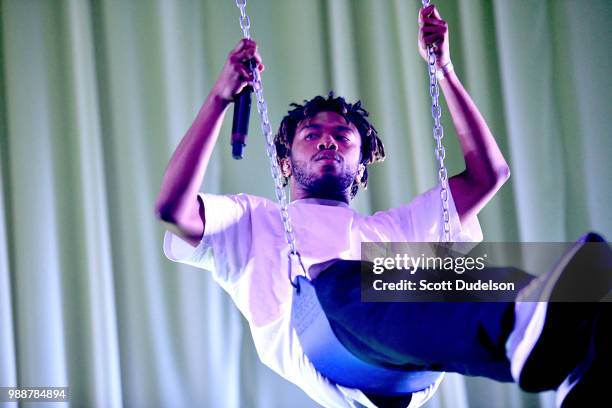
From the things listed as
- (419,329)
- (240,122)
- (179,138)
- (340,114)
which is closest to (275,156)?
(240,122)

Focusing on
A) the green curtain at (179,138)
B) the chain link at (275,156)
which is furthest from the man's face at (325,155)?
the green curtain at (179,138)

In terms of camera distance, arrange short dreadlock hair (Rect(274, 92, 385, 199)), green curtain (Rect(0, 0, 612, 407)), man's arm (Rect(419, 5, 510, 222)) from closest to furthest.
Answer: man's arm (Rect(419, 5, 510, 222)) < short dreadlock hair (Rect(274, 92, 385, 199)) < green curtain (Rect(0, 0, 612, 407))

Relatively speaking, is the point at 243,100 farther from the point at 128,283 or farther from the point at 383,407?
the point at 128,283

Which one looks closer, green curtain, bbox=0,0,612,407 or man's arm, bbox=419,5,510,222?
man's arm, bbox=419,5,510,222

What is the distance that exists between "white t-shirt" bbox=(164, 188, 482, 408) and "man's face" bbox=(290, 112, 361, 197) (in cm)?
5

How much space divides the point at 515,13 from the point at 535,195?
0.70m

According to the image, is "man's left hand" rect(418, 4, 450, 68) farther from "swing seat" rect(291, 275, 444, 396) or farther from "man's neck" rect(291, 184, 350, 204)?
"swing seat" rect(291, 275, 444, 396)

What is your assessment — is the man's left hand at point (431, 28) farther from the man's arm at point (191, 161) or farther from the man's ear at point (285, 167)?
the man's ear at point (285, 167)

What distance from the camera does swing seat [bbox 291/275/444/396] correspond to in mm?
1281

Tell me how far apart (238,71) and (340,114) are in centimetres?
46

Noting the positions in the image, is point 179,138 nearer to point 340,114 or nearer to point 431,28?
point 340,114

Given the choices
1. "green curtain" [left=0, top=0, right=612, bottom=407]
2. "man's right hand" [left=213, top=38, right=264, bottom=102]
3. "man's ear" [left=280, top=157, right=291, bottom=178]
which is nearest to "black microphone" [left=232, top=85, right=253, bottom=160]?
"man's right hand" [left=213, top=38, right=264, bottom=102]

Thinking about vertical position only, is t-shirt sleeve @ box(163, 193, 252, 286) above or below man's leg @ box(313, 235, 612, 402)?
above

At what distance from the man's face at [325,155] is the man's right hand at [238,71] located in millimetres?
347
